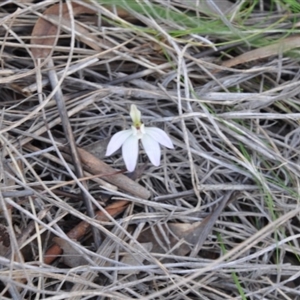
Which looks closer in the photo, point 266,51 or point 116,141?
point 116,141

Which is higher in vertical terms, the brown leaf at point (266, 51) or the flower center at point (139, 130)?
the brown leaf at point (266, 51)

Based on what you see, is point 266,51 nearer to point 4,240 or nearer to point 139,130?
point 139,130

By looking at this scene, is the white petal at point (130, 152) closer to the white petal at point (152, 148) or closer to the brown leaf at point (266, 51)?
the white petal at point (152, 148)

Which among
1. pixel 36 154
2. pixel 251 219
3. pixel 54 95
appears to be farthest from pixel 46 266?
pixel 251 219

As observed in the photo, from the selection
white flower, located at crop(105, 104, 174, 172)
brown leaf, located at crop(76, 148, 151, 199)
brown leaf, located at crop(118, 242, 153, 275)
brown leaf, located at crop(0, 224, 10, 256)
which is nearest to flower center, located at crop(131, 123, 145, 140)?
white flower, located at crop(105, 104, 174, 172)

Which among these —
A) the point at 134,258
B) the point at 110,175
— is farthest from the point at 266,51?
the point at 134,258

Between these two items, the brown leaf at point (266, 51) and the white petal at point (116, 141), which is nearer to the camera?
the white petal at point (116, 141)

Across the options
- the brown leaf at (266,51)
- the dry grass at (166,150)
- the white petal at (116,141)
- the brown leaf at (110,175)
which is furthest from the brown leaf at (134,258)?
the brown leaf at (266,51)

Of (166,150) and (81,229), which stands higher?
(166,150)

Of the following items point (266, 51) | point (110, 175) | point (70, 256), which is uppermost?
point (266, 51)
